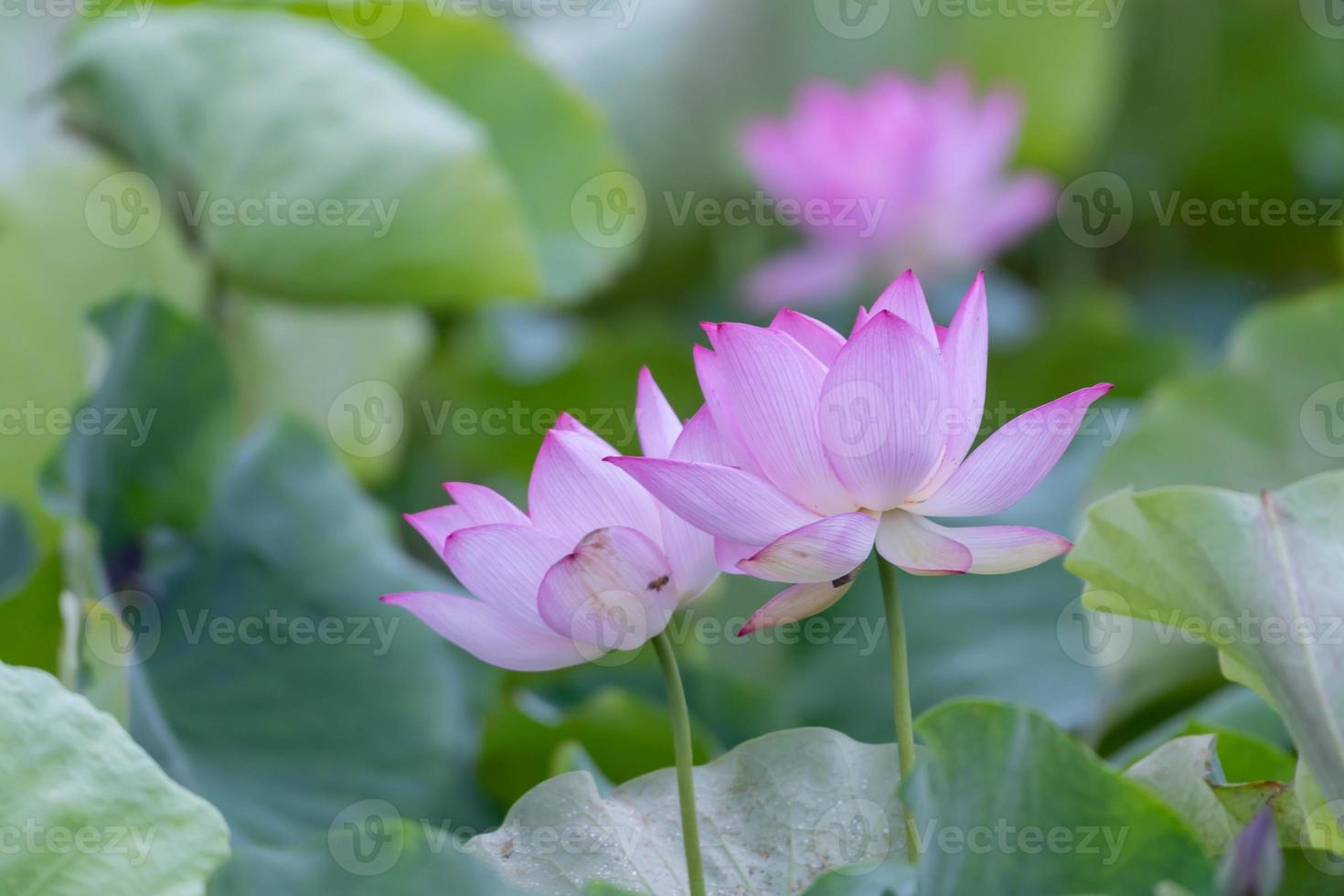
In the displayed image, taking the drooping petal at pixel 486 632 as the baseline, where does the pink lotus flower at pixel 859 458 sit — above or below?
above

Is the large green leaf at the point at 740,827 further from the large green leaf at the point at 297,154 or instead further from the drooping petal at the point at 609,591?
the large green leaf at the point at 297,154

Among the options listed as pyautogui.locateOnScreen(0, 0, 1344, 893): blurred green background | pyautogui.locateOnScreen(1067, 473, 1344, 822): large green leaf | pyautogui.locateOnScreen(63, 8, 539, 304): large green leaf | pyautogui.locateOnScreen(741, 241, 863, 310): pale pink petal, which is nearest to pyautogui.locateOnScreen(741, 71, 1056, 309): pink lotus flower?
pyautogui.locateOnScreen(741, 241, 863, 310): pale pink petal

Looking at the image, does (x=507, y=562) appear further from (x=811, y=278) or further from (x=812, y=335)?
(x=811, y=278)

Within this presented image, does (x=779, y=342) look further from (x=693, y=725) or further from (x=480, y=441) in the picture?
(x=480, y=441)

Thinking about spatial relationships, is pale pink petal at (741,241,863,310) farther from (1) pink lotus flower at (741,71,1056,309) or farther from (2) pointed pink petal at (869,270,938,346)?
(2) pointed pink petal at (869,270,938,346)

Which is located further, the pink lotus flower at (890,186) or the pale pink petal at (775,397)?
the pink lotus flower at (890,186)

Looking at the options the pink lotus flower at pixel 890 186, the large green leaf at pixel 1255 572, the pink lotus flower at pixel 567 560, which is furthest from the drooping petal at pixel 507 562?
the pink lotus flower at pixel 890 186
